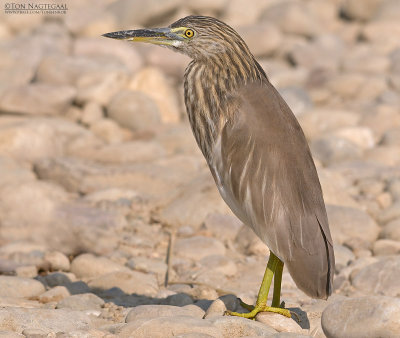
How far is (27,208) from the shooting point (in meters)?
6.75

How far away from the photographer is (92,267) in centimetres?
590

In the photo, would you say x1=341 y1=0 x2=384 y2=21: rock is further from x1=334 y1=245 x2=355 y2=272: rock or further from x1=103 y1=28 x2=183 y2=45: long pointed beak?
x1=103 y1=28 x2=183 y2=45: long pointed beak

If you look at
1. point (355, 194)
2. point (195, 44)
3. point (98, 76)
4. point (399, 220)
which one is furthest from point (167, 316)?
point (98, 76)

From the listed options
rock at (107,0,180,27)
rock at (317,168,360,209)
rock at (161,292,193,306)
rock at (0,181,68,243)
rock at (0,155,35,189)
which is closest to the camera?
rock at (161,292,193,306)

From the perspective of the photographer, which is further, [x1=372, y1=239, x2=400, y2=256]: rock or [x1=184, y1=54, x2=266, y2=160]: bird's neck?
[x1=372, y1=239, x2=400, y2=256]: rock

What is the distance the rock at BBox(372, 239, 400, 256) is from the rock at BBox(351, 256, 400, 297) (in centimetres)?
47

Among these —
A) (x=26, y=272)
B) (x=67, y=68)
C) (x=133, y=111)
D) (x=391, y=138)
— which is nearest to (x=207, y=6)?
(x=67, y=68)

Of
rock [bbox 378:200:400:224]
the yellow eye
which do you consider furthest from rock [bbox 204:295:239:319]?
rock [bbox 378:200:400:224]

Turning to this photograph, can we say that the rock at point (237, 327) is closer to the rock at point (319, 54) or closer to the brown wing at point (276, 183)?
the brown wing at point (276, 183)

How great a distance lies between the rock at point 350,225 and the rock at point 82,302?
2155mm

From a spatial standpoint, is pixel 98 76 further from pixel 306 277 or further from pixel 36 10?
pixel 306 277

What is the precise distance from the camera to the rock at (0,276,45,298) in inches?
206

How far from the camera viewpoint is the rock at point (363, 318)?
3.95m

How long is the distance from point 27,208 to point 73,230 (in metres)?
0.50
